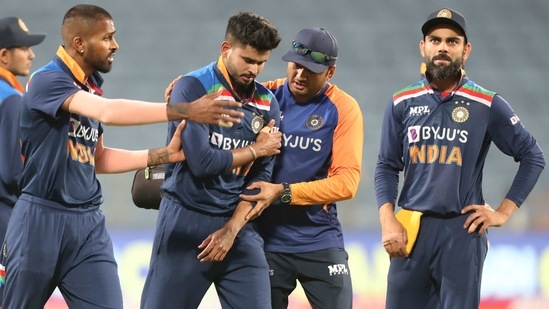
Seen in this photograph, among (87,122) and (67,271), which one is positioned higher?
(87,122)

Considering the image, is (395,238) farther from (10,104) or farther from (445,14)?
(10,104)

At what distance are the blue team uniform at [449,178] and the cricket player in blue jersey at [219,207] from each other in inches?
33.7

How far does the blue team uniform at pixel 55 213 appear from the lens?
16.7 feet

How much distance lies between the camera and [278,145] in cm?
537

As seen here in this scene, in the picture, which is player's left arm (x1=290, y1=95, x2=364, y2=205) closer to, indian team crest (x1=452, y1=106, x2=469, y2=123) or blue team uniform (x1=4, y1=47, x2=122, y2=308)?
indian team crest (x1=452, y1=106, x2=469, y2=123)

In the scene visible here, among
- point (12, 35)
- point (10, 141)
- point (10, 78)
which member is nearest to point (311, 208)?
point (10, 141)

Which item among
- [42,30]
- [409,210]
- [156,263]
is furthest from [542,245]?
[42,30]

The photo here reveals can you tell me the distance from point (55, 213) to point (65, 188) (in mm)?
142

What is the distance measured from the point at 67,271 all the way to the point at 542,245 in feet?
22.3

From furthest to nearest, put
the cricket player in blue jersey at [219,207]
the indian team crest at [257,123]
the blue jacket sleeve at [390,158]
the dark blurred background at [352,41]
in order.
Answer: the dark blurred background at [352,41]
the blue jacket sleeve at [390,158]
the indian team crest at [257,123]
the cricket player in blue jersey at [219,207]

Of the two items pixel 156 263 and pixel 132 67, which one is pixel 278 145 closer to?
pixel 156 263

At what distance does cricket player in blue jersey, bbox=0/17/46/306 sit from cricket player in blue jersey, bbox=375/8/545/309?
7.48 feet

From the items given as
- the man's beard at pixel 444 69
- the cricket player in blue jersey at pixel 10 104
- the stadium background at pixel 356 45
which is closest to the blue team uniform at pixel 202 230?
the cricket player in blue jersey at pixel 10 104

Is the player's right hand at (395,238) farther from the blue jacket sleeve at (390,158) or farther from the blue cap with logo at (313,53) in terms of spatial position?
the blue cap with logo at (313,53)
